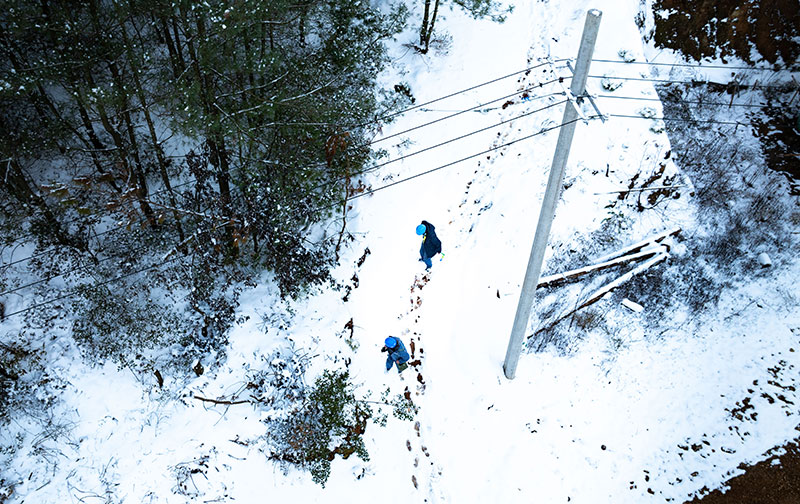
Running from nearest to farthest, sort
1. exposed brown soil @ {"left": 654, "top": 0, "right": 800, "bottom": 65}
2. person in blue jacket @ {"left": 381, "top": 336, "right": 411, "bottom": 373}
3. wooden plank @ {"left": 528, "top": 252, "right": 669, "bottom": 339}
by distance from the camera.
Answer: person in blue jacket @ {"left": 381, "top": 336, "right": 411, "bottom": 373}
wooden plank @ {"left": 528, "top": 252, "right": 669, "bottom": 339}
exposed brown soil @ {"left": 654, "top": 0, "right": 800, "bottom": 65}

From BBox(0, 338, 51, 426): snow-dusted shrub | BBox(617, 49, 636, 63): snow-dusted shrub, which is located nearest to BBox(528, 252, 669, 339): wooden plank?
BBox(617, 49, 636, 63): snow-dusted shrub

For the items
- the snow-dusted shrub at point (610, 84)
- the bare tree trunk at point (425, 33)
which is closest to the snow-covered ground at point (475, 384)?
the snow-dusted shrub at point (610, 84)

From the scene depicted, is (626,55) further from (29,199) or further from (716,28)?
(29,199)

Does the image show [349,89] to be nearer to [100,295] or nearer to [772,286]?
[100,295]

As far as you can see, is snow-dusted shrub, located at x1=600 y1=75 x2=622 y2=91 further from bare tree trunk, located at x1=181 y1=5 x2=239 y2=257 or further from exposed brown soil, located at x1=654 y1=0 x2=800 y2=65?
bare tree trunk, located at x1=181 y1=5 x2=239 y2=257

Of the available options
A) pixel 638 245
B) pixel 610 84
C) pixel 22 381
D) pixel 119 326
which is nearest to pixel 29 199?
pixel 119 326

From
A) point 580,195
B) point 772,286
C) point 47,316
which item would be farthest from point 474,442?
point 47,316

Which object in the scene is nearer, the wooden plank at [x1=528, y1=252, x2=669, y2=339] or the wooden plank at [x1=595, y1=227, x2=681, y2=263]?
the wooden plank at [x1=528, y1=252, x2=669, y2=339]
